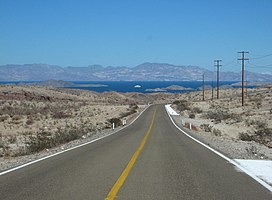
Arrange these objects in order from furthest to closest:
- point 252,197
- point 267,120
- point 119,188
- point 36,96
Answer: point 36,96
point 267,120
point 119,188
point 252,197

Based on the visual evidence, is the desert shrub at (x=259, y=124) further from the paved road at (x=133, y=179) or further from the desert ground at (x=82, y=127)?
the paved road at (x=133, y=179)

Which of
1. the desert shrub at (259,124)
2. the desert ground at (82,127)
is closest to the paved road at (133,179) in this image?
the desert ground at (82,127)

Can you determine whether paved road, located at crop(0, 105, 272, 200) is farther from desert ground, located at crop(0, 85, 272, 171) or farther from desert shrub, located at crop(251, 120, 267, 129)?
Result: desert shrub, located at crop(251, 120, 267, 129)

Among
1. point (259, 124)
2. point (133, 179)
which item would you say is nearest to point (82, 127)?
point (259, 124)

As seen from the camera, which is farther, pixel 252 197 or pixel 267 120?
pixel 267 120

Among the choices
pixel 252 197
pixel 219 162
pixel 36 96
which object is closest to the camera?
pixel 252 197

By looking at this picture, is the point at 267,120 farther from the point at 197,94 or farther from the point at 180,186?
the point at 197,94

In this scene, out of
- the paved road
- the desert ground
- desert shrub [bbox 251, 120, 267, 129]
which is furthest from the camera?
desert shrub [bbox 251, 120, 267, 129]

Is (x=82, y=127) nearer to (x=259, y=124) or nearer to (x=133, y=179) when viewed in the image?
(x=259, y=124)

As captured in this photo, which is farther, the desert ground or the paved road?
the desert ground

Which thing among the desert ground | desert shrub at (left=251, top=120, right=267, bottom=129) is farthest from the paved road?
desert shrub at (left=251, top=120, right=267, bottom=129)

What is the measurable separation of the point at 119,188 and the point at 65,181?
1571mm

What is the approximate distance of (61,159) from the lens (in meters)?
13.7

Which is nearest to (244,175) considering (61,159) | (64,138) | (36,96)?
(61,159)
